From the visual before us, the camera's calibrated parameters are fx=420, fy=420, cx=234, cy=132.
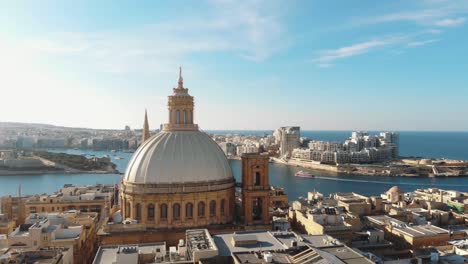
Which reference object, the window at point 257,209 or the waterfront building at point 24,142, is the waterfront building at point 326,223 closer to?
the window at point 257,209

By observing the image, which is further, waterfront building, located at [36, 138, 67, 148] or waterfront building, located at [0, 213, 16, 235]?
waterfront building, located at [36, 138, 67, 148]

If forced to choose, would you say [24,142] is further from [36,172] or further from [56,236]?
[56,236]

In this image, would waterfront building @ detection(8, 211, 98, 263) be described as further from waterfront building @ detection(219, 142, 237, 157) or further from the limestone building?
waterfront building @ detection(219, 142, 237, 157)

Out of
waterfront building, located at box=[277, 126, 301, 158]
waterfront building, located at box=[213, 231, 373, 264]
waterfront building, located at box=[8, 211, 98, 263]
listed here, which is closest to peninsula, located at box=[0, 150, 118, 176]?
waterfront building, located at box=[277, 126, 301, 158]

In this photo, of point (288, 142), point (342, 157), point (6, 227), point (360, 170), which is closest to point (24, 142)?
point (288, 142)

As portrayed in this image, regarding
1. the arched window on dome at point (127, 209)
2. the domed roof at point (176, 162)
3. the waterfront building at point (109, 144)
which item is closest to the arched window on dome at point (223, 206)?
the domed roof at point (176, 162)
